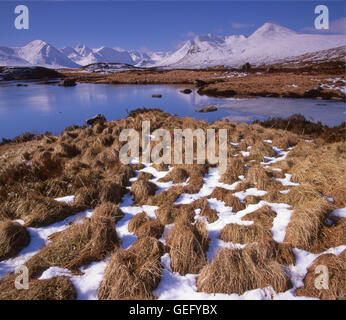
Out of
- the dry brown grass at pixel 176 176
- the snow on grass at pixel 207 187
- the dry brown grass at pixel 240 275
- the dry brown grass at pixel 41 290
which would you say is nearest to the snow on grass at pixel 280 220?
the dry brown grass at pixel 240 275

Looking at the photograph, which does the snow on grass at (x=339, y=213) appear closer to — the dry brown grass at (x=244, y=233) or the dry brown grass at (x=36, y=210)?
the dry brown grass at (x=244, y=233)

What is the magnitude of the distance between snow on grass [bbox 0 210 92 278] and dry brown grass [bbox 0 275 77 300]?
1.05 ft

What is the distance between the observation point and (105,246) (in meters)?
3.69

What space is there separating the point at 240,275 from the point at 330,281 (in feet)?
4.05

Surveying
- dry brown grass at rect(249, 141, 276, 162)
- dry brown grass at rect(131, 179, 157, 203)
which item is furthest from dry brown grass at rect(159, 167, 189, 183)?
dry brown grass at rect(249, 141, 276, 162)

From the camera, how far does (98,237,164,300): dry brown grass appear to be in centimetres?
290

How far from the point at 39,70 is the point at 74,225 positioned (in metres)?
98.5

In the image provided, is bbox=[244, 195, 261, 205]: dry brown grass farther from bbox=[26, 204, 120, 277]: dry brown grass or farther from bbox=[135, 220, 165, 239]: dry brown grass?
bbox=[26, 204, 120, 277]: dry brown grass

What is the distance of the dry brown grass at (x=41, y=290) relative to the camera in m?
2.75

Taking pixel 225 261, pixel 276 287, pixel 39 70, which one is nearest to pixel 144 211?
pixel 225 261

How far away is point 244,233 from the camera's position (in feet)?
12.6
